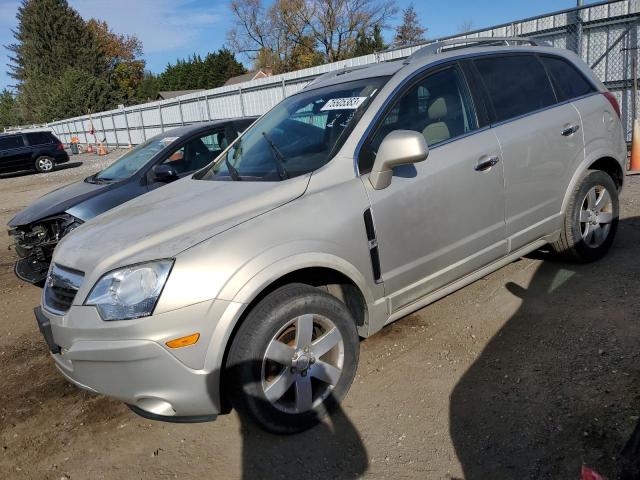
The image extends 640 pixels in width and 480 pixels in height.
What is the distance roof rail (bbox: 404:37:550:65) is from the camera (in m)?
3.67

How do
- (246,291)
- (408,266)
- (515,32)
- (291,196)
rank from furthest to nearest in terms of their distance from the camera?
(515,32) → (408,266) → (291,196) → (246,291)

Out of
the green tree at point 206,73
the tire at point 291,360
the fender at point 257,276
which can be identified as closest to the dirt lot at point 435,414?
the tire at point 291,360

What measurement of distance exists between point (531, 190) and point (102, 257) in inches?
115

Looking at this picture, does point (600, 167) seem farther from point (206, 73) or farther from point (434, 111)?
point (206, 73)

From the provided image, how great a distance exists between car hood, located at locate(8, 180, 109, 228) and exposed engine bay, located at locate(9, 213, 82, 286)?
0.07 metres

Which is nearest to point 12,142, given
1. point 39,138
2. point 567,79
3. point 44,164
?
point 39,138

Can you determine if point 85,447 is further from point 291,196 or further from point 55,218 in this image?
point 55,218

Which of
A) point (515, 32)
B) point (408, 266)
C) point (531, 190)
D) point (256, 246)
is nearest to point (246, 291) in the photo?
point (256, 246)

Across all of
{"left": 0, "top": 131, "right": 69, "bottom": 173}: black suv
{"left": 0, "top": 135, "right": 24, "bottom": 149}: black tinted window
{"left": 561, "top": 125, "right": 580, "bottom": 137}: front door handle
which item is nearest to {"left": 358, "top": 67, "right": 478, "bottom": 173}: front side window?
{"left": 561, "top": 125, "right": 580, "bottom": 137}: front door handle

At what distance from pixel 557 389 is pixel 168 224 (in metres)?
2.34

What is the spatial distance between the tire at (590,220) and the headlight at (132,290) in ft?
10.7

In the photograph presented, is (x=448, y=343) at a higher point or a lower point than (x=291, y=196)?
lower

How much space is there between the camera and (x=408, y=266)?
124 inches

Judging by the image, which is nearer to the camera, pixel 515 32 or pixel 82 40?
pixel 515 32
